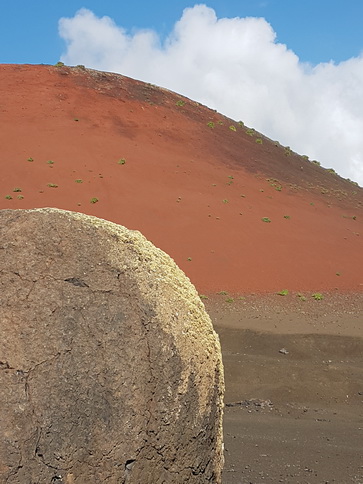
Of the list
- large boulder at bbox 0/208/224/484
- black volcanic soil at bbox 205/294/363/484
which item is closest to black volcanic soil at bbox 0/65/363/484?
black volcanic soil at bbox 205/294/363/484

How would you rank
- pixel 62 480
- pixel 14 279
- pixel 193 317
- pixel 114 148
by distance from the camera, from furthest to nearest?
1. pixel 114 148
2. pixel 193 317
3. pixel 14 279
4. pixel 62 480

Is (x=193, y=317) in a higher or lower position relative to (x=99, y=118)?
lower

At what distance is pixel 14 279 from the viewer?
3271 millimetres

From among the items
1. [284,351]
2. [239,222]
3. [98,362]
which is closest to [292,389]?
[284,351]

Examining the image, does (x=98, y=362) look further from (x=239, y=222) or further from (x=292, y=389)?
(x=239, y=222)

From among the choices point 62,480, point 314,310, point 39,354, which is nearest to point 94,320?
point 39,354

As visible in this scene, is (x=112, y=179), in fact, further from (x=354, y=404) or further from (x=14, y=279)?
(x=14, y=279)

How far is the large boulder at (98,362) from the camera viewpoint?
2984 mm

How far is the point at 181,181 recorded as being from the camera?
85.6ft

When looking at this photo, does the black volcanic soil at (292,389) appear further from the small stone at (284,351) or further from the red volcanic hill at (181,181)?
the red volcanic hill at (181,181)

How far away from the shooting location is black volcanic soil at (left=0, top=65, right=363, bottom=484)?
7738 mm

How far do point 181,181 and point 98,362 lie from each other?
76.0 feet

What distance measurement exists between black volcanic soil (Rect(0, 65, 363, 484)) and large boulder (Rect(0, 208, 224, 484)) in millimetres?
2638

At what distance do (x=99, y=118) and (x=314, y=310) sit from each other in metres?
18.4
